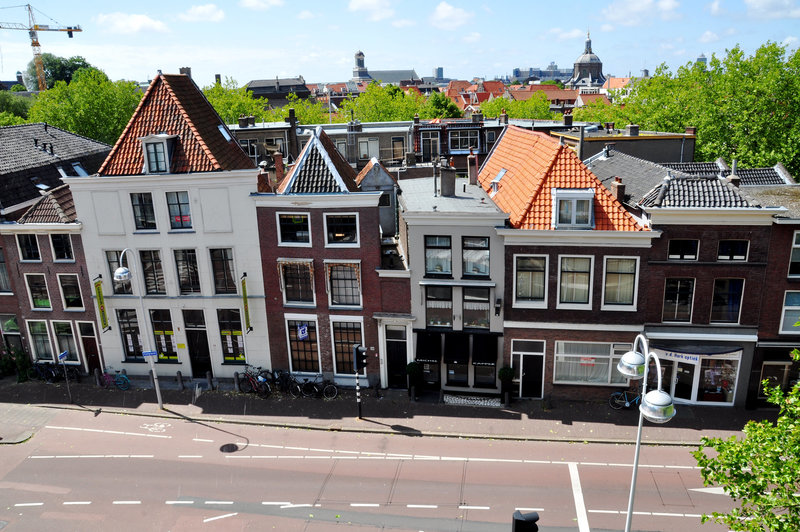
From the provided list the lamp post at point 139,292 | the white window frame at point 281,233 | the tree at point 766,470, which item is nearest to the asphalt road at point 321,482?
the lamp post at point 139,292

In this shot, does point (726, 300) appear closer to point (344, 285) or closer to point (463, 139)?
point (344, 285)

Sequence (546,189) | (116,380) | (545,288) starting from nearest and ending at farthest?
(545,288) < (546,189) < (116,380)

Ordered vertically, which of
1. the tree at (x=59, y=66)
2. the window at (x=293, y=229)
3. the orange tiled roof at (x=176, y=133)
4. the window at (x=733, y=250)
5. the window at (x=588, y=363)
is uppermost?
the tree at (x=59, y=66)

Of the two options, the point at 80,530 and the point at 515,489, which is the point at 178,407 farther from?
the point at 515,489

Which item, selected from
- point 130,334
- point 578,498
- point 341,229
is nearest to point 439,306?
point 341,229

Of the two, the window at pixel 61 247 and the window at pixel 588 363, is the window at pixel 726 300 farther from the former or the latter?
the window at pixel 61 247

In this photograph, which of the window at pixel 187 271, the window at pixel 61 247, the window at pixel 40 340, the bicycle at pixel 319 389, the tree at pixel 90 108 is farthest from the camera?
the tree at pixel 90 108
